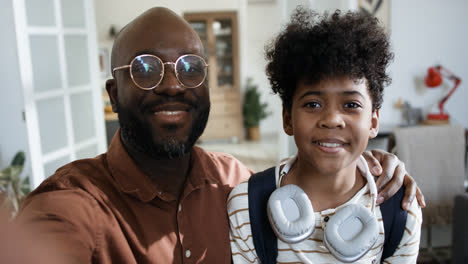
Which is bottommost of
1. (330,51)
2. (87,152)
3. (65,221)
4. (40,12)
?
(87,152)

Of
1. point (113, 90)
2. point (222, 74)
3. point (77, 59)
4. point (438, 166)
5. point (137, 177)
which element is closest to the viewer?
point (137, 177)

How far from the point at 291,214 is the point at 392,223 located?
0.95ft

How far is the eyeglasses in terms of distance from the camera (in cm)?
106

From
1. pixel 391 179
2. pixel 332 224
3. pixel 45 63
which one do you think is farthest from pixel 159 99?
pixel 45 63

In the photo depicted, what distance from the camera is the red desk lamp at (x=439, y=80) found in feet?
11.9

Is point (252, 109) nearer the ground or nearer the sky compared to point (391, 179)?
nearer the ground

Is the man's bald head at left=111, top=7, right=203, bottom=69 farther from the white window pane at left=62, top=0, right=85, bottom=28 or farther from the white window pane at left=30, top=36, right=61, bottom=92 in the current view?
the white window pane at left=62, top=0, right=85, bottom=28

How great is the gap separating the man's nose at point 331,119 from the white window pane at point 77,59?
7.23 ft

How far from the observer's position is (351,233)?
954mm

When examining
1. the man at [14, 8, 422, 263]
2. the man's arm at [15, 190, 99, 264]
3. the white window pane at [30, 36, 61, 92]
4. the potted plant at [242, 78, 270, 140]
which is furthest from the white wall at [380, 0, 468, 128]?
the man's arm at [15, 190, 99, 264]

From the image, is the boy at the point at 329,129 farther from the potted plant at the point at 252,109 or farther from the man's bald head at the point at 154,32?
the potted plant at the point at 252,109

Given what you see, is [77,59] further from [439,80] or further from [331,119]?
[439,80]

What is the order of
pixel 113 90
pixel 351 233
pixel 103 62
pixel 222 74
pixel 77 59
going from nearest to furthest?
1. pixel 351 233
2. pixel 113 90
3. pixel 77 59
4. pixel 103 62
5. pixel 222 74

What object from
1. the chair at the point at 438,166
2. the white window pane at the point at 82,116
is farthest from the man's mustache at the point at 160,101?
the chair at the point at 438,166
